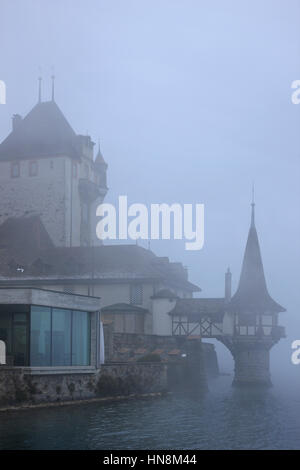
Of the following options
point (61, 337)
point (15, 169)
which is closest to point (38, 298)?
point (61, 337)

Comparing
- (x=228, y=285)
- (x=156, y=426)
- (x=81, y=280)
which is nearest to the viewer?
(x=156, y=426)

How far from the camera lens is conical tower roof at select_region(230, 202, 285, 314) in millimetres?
70812

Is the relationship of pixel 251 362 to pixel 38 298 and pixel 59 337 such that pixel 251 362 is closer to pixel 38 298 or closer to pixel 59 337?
pixel 59 337

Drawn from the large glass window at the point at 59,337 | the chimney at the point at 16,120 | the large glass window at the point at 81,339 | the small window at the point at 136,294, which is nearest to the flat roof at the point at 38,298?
the large glass window at the point at 59,337

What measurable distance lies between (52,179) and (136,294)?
2045 centimetres

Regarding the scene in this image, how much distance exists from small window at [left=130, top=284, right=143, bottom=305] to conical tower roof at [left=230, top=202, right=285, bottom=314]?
8195 millimetres

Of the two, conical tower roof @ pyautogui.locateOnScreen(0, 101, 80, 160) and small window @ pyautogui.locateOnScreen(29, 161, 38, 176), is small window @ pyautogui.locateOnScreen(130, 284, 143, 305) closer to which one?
conical tower roof @ pyautogui.locateOnScreen(0, 101, 80, 160)

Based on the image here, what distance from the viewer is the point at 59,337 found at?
144 ft

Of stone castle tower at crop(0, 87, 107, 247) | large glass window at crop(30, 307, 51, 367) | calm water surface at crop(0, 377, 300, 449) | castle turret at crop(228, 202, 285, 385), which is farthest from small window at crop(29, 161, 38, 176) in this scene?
large glass window at crop(30, 307, 51, 367)

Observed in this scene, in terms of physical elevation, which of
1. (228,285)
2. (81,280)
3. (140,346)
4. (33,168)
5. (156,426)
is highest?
(33,168)

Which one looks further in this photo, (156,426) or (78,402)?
(78,402)

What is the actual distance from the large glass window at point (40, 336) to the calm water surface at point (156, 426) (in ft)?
10.5

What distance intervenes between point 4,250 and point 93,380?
39353 mm
